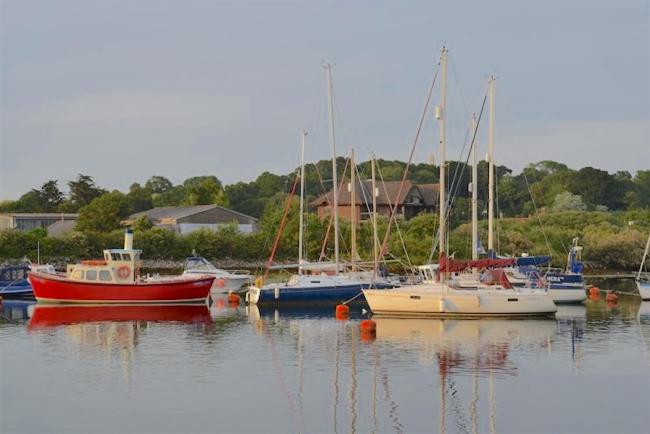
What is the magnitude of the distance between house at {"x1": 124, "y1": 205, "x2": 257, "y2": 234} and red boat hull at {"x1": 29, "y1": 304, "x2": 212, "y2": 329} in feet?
171

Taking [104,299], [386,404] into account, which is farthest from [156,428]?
[104,299]

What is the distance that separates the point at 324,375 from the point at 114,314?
21577 millimetres

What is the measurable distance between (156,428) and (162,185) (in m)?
147

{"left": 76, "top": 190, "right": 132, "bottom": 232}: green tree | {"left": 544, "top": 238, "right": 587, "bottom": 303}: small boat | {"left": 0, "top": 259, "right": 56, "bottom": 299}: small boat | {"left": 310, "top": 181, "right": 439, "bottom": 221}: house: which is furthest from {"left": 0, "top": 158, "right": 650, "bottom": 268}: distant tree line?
{"left": 0, "top": 259, "right": 56, "bottom": 299}: small boat

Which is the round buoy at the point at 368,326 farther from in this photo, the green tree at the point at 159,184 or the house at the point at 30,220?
A: the green tree at the point at 159,184

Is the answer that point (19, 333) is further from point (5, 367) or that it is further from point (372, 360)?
point (372, 360)

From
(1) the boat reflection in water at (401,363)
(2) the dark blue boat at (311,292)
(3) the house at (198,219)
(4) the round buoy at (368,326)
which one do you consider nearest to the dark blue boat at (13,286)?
(2) the dark blue boat at (311,292)

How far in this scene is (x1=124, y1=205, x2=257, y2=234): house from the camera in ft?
356

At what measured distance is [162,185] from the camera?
555ft

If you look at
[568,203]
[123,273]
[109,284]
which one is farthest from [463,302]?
[568,203]

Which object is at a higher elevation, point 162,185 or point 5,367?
point 162,185

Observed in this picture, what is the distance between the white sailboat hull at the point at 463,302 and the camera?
44.9 metres

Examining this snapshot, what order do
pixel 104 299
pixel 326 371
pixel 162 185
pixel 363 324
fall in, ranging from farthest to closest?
1. pixel 162 185
2. pixel 104 299
3. pixel 363 324
4. pixel 326 371

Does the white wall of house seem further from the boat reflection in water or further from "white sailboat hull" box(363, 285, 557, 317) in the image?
"white sailboat hull" box(363, 285, 557, 317)
